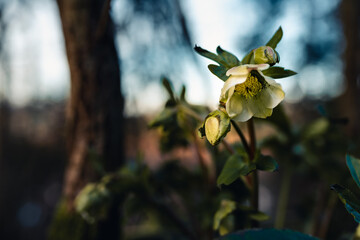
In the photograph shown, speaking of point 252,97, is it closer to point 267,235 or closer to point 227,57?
point 227,57

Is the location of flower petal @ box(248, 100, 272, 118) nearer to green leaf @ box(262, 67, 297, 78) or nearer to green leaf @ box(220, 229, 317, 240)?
green leaf @ box(262, 67, 297, 78)

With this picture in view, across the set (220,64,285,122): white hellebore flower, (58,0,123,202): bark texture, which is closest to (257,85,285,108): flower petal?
(220,64,285,122): white hellebore flower

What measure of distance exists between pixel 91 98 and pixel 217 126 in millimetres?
441

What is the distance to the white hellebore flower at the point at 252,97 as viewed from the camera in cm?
37

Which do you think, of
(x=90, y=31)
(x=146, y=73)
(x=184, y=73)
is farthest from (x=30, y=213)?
(x=90, y=31)

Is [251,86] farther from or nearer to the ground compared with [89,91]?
nearer to the ground

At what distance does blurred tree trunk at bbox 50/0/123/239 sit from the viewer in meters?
0.70

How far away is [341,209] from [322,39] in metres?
1.38

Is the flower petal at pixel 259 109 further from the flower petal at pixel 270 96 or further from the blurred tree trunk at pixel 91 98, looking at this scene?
the blurred tree trunk at pixel 91 98

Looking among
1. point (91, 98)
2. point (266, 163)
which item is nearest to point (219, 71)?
point (266, 163)

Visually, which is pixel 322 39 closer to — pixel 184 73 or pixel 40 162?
pixel 184 73

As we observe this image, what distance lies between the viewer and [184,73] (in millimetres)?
1211

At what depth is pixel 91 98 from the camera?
0.72 metres

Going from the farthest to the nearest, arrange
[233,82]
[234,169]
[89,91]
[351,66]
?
[351,66], [89,91], [234,169], [233,82]
